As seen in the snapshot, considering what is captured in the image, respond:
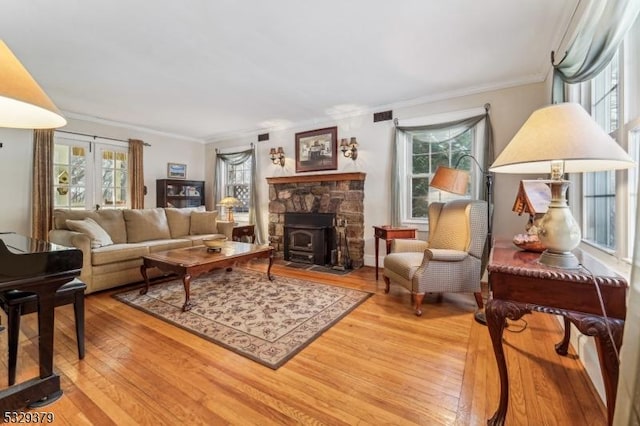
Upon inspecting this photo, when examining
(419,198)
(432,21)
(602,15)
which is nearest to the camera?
(602,15)

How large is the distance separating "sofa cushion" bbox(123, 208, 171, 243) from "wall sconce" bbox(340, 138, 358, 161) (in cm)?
298

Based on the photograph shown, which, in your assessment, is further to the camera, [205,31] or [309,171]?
[309,171]

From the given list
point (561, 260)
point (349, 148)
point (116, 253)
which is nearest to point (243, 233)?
point (116, 253)

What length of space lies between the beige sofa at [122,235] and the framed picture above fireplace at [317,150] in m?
1.65

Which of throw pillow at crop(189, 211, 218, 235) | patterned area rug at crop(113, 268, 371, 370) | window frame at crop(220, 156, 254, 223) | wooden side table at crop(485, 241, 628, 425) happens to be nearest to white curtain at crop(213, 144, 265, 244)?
window frame at crop(220, 156, 254, 223)

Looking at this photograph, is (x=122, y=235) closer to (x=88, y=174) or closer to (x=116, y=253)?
(x=116, y=253)

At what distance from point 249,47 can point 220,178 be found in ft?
13.0

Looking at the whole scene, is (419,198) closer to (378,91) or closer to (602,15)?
(378,91)

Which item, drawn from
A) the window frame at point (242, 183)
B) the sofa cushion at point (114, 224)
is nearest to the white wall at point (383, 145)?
the window frame at point (242, 183)

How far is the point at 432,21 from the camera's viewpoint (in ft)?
7.39

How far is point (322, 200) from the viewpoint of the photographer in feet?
15.4

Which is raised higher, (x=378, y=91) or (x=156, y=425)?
(x=378, y=91)

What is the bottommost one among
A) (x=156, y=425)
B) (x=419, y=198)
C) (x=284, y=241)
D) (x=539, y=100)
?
(x=156, y=425)

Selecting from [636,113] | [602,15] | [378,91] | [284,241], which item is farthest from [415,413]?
[284,241]
